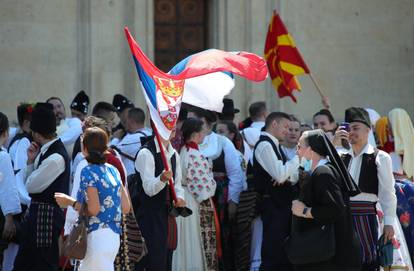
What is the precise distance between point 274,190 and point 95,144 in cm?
373

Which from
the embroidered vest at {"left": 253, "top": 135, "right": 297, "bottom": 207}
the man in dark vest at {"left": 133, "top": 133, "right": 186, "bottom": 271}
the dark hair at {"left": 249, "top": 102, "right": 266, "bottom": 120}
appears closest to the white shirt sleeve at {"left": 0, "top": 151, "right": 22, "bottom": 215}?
the man in dark vest at {"left": 133, "top": 133, "right": 186, "bottom": 271}

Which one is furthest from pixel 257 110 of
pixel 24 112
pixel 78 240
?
pixel 78 240

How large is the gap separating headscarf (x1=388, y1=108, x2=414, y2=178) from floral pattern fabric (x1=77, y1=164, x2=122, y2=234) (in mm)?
4348

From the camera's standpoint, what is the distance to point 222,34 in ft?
58.3

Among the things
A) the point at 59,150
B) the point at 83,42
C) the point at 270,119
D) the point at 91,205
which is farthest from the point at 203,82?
the point at 83,42

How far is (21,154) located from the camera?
43.7 feet

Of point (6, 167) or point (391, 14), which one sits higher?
point (391, 14)

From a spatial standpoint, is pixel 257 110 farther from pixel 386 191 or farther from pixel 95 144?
pixel 95 144

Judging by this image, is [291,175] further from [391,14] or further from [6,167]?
[391,14]

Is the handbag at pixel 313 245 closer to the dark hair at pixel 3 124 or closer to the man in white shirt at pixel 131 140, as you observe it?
the dark hair at pixel 3 124

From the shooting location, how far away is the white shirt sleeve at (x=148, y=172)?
11.9m

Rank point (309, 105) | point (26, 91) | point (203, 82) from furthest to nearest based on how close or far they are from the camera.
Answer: point (309, 105) < point (26, 91) < point (203, 82)

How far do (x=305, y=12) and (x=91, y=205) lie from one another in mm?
9099

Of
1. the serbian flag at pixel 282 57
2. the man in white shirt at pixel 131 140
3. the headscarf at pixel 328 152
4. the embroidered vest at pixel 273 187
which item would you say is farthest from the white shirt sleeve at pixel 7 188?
the serbian flag at pixel 282 57
